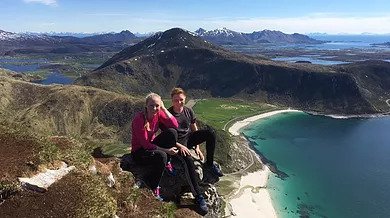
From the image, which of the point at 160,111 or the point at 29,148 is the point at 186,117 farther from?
the point at 29,148

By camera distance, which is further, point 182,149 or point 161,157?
point 182,149

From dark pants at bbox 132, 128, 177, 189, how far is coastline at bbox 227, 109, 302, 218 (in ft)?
227

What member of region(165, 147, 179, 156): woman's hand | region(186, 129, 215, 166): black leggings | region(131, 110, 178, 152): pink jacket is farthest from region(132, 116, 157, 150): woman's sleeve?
region(186, 129, 215, 166): black leggings

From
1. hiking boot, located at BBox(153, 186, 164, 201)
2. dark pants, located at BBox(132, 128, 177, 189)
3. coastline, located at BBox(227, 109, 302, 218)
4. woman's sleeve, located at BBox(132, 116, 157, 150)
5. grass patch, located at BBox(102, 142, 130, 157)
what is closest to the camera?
hiking boot, located at BBox(153, 186, 164, 201)

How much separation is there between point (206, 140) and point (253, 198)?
78.4 metres

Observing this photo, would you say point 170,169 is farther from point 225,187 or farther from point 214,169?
point 225,187

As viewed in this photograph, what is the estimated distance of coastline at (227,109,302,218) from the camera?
287 feet

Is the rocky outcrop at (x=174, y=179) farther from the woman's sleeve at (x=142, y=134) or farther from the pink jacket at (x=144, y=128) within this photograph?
the woman's sleeve at (x=142, y=134)

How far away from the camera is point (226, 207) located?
8781 cm

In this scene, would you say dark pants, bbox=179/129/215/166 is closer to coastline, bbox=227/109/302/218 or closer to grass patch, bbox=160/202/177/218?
grass patch, bbox=160/202/177/218

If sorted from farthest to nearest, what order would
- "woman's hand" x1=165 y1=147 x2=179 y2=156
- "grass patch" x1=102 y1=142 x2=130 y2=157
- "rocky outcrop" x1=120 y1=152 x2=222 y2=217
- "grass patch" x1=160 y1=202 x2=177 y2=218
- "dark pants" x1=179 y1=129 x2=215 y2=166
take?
"grass patch" x1=102 y1=142 x2=130 y2=157
"dark pants" x1=179 y1=129 x2=215 y2=166
"rocky outcrop" x1=120 y1=152 x2=222 y2=217
"woman's hand" x1=165 y1=147 x2=179 y2=156
"grass patch" x1=160 y1=202 x2=177 y2=218

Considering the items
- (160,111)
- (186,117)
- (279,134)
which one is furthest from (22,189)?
(279,134)

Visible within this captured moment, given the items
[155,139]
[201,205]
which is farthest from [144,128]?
[201,205]

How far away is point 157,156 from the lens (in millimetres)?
18812
